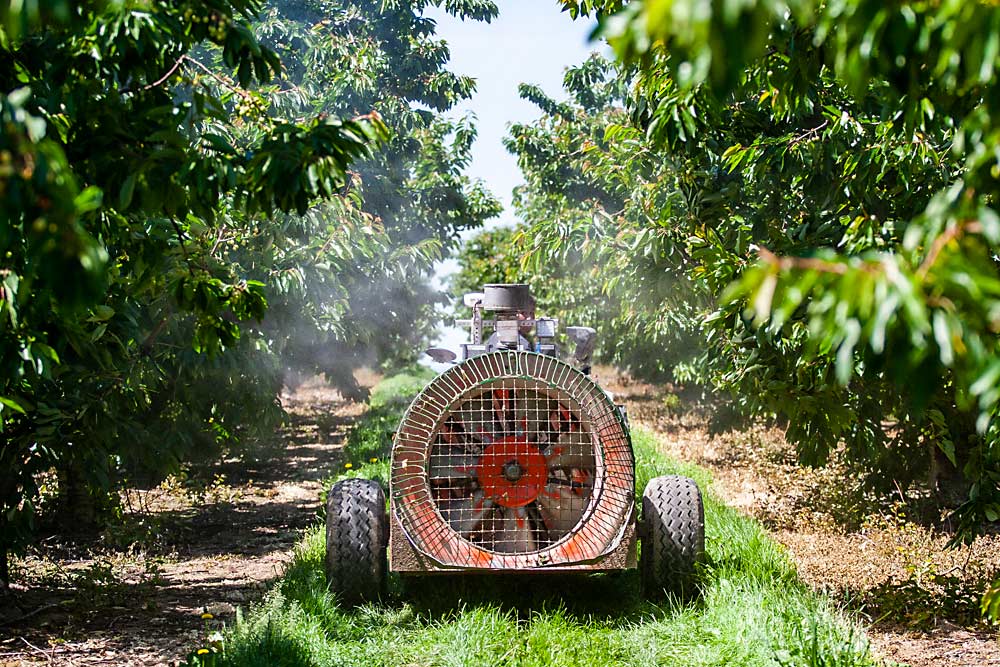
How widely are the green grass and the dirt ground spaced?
536 mm

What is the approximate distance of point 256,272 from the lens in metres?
10.5

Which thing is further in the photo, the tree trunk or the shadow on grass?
the tree trunk

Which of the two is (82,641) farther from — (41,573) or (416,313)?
(416,313)

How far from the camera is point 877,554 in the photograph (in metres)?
7.93

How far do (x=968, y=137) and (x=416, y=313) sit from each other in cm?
1768

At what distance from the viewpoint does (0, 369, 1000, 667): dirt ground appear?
6.12 m

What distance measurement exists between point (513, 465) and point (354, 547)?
3.49 ft

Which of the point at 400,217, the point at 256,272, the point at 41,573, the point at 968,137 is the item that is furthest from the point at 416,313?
the point at 968,137

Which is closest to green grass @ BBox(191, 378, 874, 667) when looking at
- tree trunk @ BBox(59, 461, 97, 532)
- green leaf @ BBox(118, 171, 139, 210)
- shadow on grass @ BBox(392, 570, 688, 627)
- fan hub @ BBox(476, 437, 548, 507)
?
shadow on grass @ BBox(392, 570, 688, 627)

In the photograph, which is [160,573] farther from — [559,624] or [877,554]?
[877,554]

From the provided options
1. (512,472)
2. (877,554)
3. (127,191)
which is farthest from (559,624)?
(127,191)

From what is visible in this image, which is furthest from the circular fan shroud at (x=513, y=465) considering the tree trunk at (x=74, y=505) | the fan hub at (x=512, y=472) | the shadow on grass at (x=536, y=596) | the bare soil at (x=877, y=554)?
the tree trunk at (x=74, y=505)

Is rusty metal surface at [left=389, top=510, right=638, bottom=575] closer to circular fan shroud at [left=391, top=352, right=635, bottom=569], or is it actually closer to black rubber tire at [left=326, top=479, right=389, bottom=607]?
circular fan shroud at [left=391, top=352, right=635, bottom=569]

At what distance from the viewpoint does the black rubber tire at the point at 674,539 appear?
6.39m
